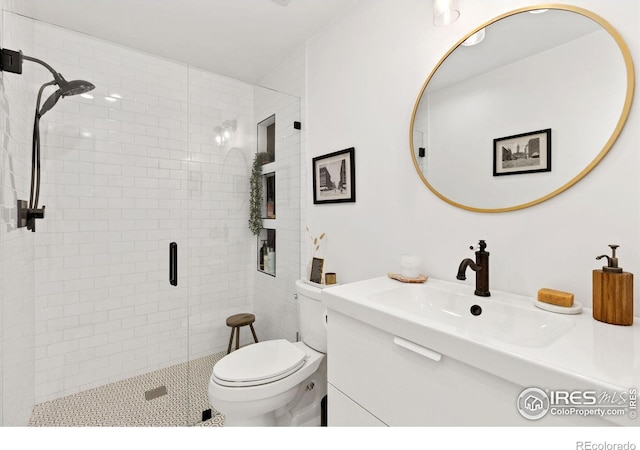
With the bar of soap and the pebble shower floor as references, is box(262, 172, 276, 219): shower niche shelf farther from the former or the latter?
the bar of soap

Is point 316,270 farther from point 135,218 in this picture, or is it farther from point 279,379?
point 135,218

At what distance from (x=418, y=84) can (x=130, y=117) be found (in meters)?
1.77

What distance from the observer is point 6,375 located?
1.27 m

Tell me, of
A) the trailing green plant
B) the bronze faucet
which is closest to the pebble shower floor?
the trailing green plant

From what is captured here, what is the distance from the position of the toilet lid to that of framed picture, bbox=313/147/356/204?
95 cm

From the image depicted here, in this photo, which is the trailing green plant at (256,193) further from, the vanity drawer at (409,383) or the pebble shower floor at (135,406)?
the vanity drawer at (409,383)

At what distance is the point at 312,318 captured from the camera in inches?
65.4

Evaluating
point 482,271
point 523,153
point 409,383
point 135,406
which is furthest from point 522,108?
point 135,406

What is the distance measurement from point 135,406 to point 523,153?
7.88ft

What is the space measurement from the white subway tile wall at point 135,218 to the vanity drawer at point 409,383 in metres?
1.15

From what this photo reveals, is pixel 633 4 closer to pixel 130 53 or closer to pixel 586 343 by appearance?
pixel 586 343

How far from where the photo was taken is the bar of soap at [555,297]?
0.89 metres
